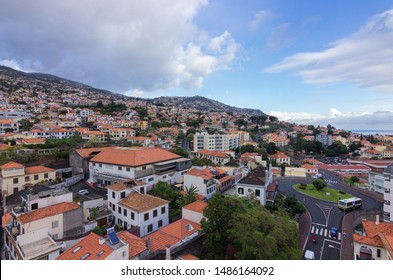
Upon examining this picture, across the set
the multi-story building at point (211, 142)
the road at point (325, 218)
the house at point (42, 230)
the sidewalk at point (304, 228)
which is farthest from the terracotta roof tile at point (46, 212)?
the multi-story building at point (211, 142)

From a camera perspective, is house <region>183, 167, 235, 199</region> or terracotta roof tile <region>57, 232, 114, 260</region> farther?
house <region>183, 167, 235, 199</region>

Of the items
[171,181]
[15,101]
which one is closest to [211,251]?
[171,181]

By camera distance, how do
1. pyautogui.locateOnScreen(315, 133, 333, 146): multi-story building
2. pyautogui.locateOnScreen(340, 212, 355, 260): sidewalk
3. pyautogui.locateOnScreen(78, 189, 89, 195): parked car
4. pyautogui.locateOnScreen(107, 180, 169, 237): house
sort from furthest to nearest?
pyautogui.locateOnScreen(315, 133, 333, 146): multi-story building → pyautogui.locateOnScreen(78, 189, 89, 195): parked car → pyautogui.locateOnScreen(340, 212, 355, 260): sidewalk → pyautogui.locateOnScreen(107, 180, 169, 237): house

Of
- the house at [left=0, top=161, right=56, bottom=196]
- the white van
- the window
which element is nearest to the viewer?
the window

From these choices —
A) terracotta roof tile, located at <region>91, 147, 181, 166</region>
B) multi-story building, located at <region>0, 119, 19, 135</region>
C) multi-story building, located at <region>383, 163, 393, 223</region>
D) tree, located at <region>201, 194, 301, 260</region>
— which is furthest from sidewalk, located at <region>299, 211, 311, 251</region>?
multi-story building, located at <region>0, 119, 19, 135</region>

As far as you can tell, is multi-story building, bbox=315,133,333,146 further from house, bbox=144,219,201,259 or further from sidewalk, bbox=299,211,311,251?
house, bbox=144,219,201,259
